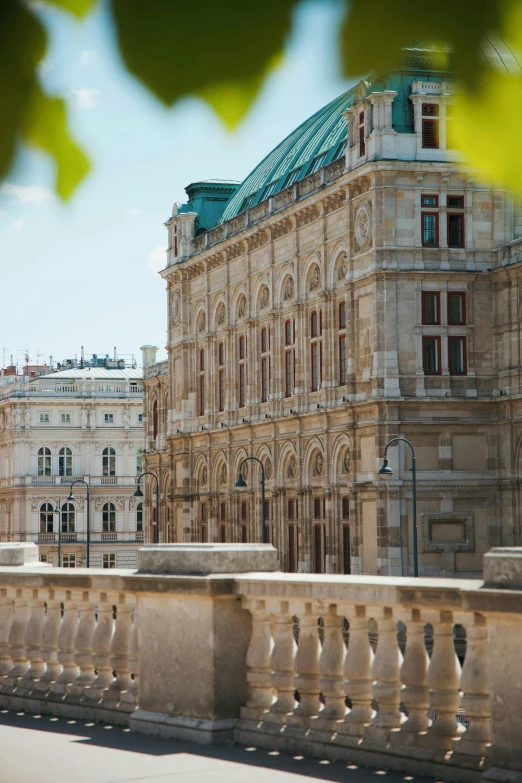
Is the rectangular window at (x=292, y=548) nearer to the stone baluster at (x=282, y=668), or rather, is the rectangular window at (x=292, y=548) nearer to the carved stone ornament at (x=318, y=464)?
the carved stone ornament at (x=318, y=464)

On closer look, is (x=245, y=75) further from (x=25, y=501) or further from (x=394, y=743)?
(x=25, y=501)

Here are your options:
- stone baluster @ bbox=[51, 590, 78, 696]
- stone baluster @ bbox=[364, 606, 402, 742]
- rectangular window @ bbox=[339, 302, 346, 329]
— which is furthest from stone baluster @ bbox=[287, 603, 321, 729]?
rectangular window @ bbox=[339, 302, 346, 329]

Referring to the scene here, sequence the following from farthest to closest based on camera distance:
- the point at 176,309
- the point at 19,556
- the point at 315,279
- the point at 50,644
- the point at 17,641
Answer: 1. the point at 176,309
2. the point at 315,279
3. the point at 19,556
4. the point at 17,641
5. the point at 50,644

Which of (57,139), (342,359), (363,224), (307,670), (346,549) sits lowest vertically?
(346,549)

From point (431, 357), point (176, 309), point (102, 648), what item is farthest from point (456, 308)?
point (102, 648)

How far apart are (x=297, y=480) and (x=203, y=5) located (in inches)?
1805

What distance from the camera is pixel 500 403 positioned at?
40.4 m

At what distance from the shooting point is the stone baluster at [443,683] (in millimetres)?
5754

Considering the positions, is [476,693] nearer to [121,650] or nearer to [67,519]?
[121,650]

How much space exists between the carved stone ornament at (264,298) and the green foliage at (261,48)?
49.8 meters

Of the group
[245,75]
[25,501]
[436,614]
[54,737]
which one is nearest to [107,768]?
[54,737]

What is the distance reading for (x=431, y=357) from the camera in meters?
40.8

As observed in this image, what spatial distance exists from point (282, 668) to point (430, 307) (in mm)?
34752

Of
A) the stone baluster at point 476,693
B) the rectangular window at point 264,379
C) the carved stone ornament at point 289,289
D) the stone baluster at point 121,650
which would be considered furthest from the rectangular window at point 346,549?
the stone baluster at point 476,693
